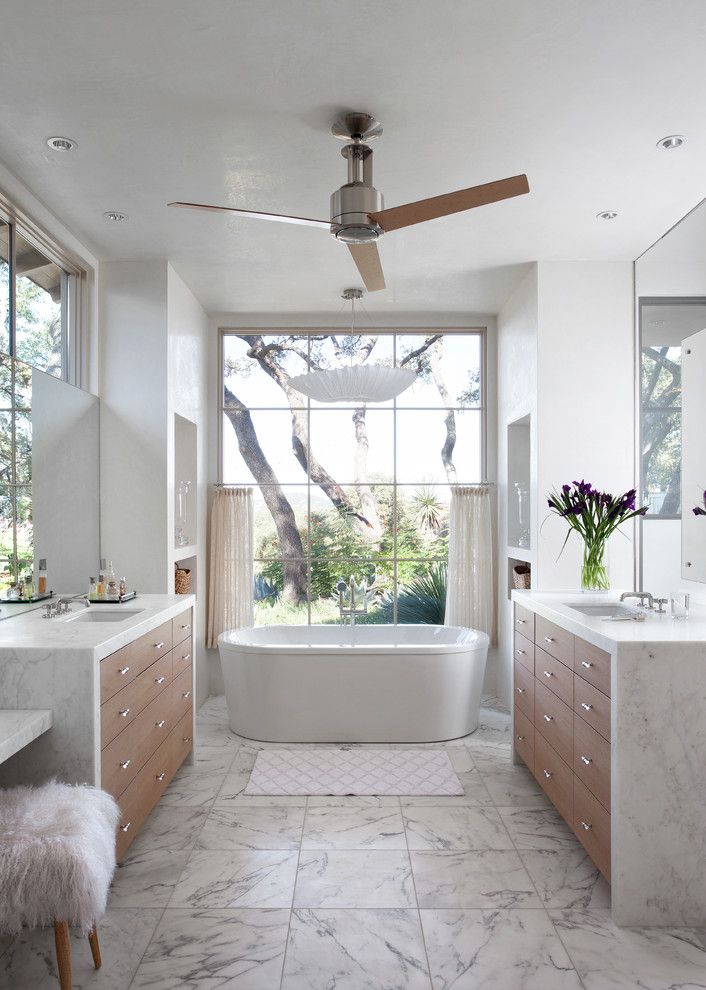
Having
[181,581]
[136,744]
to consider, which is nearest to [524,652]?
[136,744]

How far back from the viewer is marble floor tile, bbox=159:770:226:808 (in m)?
3.45

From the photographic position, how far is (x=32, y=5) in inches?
82.7

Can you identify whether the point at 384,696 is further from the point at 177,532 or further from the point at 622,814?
the point at 622,814

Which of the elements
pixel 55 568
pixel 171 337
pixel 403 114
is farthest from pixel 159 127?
pixel 55 568

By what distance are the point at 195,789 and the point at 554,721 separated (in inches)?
69.8

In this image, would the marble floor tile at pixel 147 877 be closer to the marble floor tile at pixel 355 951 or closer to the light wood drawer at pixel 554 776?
the marble floor tile at pixel 355 951

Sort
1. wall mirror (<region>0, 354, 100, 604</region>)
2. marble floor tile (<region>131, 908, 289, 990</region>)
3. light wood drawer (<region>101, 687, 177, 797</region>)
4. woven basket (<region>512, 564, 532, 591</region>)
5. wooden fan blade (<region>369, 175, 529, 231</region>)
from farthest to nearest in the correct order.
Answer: woven basket (<region>512, 564, 532, 591</region>)
wall mirror (<region>0, 354, 100, 604</region>)
light wood drawer (<region>101, 687, 177, 797</region>)
wooden fan blade (<region>369, 175, 529, 231</region>)
marble floor tile (<region>131, 908, 289, 990</region>)

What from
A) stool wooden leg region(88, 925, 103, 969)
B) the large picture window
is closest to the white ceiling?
the large picture window

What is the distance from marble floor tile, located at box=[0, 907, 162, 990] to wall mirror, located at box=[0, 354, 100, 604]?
4.43 feet

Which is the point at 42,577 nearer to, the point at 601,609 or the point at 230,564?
the point at 230,564

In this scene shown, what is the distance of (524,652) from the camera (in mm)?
3814

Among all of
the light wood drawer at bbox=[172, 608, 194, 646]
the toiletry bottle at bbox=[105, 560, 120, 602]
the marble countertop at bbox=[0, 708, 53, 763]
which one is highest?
the toiletry bottle at bbox=[105, 560, 120, 602]

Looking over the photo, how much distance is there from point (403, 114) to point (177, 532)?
293cm

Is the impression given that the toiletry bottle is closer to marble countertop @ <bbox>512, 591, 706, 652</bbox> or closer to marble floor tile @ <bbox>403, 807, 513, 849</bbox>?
marble floor tile @ <bbox>403, 807, 513, 849</bbox>
